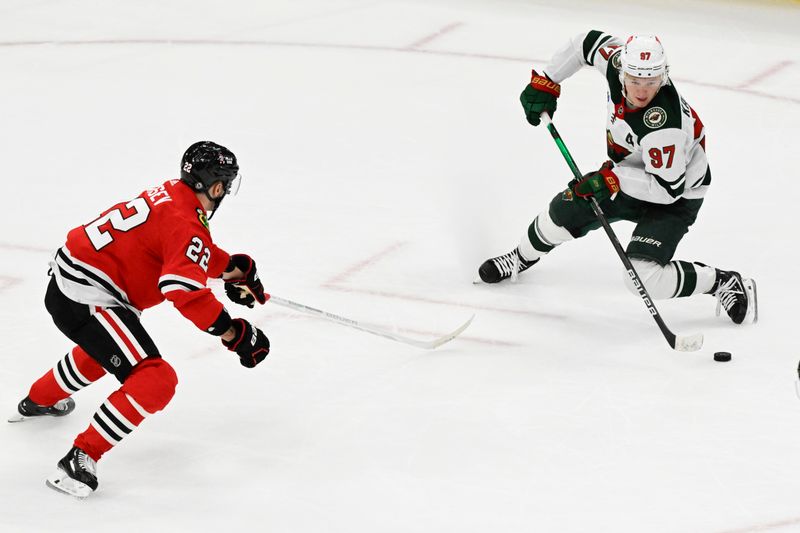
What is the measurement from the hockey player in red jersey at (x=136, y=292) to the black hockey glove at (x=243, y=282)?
20 cm

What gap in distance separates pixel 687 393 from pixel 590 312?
65 centimetres

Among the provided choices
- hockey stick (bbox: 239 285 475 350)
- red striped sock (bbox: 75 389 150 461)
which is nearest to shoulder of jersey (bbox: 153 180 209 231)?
red striped sock (bbox: 75 389 150 461)

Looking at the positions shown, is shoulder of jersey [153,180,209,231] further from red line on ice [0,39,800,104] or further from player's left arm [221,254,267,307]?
red line on ice [0,39,800,104]

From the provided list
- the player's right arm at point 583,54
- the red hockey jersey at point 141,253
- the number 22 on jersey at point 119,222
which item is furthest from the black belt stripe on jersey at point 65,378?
the player's right arm at point 583,54

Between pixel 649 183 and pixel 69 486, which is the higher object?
pixel 649 183

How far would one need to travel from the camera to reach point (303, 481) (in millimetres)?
3199

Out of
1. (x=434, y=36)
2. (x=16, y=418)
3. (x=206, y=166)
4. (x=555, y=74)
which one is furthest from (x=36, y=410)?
(x=434, y=36)

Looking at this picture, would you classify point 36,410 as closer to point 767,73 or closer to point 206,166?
point 206,166

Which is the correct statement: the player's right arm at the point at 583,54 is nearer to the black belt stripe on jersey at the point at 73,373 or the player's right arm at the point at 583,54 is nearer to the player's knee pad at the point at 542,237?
the player's knee pad at the point at 542,237

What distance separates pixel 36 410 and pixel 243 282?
65cm

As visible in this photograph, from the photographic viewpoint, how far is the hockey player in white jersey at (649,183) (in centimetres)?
381

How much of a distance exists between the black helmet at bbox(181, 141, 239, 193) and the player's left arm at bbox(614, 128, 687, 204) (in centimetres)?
131

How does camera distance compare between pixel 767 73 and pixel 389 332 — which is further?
pixel 767 73

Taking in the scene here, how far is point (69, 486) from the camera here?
3.08m
